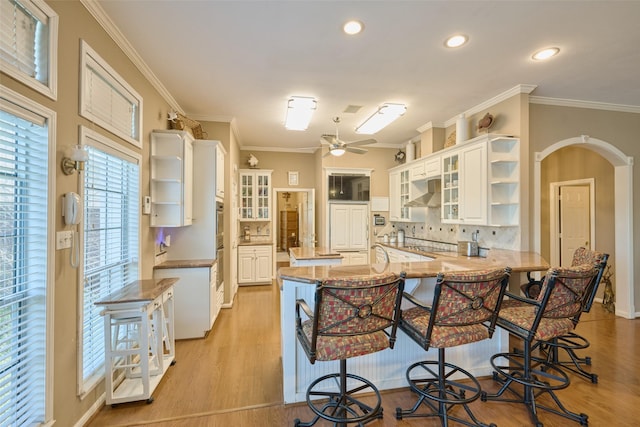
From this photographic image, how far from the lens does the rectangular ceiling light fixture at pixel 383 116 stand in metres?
3.85

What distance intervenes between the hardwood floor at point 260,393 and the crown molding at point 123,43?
2.93m

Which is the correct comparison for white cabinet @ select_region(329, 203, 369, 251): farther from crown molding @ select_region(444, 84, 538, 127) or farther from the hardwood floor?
the hardwood floor

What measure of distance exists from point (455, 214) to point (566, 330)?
2273 mm

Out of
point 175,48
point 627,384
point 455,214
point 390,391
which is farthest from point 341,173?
point 627,384

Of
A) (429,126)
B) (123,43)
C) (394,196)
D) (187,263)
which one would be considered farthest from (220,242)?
(429,126)

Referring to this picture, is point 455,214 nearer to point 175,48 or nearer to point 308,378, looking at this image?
point 308,378

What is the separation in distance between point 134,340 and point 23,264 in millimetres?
1070

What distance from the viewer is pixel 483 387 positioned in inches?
93.4

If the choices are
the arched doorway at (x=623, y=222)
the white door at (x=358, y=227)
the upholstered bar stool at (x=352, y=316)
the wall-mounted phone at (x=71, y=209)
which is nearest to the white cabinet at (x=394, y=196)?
the white door at (x=358, y=227)

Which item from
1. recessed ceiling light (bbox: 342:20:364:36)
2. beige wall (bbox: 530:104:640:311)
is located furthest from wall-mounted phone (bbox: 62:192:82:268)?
beige wall (bbox: 530:104:640:311)

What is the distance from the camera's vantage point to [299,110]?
3.85 meters

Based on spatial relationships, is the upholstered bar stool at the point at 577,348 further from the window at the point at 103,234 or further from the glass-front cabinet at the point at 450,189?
the window at the point at 103,234

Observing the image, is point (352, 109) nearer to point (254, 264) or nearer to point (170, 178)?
point (170, 178)

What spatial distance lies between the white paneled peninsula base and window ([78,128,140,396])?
1431 millimetres
